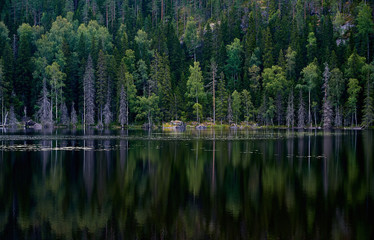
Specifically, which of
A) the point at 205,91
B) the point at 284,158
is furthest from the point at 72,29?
the point at 284,158

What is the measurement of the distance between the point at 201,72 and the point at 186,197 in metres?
109

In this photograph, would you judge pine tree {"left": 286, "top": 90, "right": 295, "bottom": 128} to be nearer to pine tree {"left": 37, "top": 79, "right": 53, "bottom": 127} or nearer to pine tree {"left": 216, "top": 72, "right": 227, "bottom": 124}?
pine tree {"left": 216, "top": 72, "right": 227, "bottom": 124}

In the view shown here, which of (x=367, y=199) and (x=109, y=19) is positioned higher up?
(x=109, y=19)

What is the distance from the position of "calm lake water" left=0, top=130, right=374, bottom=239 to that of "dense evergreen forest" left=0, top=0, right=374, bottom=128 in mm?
76927

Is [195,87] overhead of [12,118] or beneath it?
overhead

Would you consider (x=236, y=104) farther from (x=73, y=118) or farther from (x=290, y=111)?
(x=73, y=118)

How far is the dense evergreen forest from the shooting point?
117312 mm

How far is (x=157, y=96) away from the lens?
403ft

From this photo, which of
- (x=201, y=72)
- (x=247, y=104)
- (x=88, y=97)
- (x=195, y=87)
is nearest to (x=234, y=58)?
(x=201, y=72)

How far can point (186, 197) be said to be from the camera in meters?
25.6

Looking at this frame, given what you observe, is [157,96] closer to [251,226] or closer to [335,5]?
Answer: [335,5]

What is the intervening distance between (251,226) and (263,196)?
626 cm

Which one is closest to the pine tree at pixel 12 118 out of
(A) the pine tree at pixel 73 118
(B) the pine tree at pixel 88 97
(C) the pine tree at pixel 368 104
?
(A) the pine tree at pixel 73 118

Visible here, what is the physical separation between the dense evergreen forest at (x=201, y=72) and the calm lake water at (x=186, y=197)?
3029 inches
